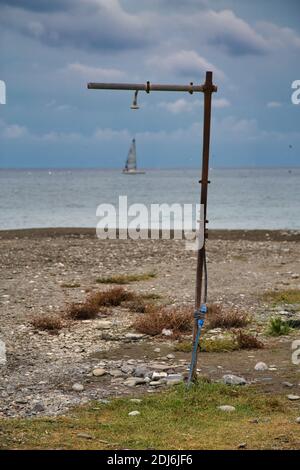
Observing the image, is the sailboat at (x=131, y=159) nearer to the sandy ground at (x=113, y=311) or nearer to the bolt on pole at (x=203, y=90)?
the sandy ground at (x=113, y=311)

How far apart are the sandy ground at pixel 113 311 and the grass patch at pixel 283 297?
1.25ft

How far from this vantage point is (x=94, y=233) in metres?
40.2

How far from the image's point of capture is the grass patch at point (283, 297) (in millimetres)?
18688

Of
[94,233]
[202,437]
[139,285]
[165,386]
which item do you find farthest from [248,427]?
[94,233]

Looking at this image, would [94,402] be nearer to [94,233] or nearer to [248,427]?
[248,427]

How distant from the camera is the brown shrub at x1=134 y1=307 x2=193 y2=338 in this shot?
14.8 metres

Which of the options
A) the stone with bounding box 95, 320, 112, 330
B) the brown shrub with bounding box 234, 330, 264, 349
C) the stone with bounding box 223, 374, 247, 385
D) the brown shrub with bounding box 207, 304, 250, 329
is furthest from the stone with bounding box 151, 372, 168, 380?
the stone with bounding box 95, 320, 112, 330

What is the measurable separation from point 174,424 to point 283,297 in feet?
33.0

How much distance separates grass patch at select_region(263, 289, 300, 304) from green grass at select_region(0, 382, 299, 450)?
798 centimetres

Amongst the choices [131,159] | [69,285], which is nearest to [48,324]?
[69,285]

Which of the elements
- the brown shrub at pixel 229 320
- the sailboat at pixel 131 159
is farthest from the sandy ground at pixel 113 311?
the sailboat at pixel 131 159

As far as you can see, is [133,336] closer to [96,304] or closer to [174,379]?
[96,304]

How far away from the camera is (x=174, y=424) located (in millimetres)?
9312
